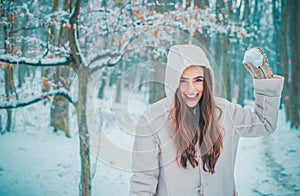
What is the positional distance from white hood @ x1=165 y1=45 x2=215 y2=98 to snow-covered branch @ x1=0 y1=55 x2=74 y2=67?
1.18 metres

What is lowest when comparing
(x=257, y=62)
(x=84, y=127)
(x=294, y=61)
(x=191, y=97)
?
(x=84, y=127)

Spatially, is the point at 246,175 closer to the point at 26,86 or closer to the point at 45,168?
the point at 45,168

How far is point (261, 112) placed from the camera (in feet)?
4.29

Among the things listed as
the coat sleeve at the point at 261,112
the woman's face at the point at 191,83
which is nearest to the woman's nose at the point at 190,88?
the woman's face at the point at 191,83

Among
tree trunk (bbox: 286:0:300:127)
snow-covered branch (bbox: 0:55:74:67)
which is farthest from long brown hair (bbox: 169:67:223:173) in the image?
tree trunk (bbox: 286:0:300:127)

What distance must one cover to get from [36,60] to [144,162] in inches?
58.4

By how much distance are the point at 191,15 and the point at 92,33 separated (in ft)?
3.63

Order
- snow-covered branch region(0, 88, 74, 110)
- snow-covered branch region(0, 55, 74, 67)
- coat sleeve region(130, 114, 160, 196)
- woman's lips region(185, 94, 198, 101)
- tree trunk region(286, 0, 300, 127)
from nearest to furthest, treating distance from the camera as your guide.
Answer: coat sleeve region(130, 114, 160, 196), woman's lips region(185, 94, 198, 101), snow-covered branch region(0, 55, 74, 67), snow-covered branch region(0, 88, 74, 110), tree trunk region(286, 0, 300, 127)

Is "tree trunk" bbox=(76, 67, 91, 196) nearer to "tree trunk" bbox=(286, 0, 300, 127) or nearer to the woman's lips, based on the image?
the woman's lips

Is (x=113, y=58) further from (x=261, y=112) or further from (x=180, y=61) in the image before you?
(x=261, y=112)

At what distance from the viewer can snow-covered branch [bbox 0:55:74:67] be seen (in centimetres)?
205

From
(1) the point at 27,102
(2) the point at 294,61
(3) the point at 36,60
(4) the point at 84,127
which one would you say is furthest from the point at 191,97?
(2) the point at 294,61

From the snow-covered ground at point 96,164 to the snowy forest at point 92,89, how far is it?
0.01 meters

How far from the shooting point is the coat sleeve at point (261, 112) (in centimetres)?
127
